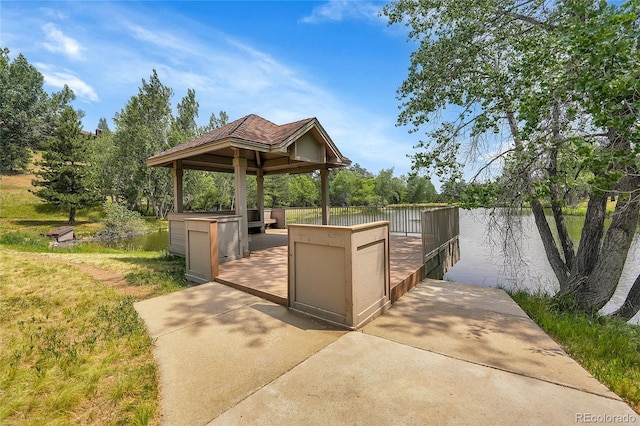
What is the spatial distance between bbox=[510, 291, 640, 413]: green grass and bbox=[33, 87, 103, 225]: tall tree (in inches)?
1041

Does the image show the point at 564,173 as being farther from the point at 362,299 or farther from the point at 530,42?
the point at 362,299

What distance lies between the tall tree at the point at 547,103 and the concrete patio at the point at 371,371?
7.86 ft

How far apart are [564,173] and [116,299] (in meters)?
7.32

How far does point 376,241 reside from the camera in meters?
3.62

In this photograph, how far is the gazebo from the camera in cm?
616

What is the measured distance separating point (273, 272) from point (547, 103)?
5250 millimetres

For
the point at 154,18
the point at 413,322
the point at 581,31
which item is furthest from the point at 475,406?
the point at 154,18

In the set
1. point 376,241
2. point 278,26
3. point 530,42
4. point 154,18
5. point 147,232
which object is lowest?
point 147,232

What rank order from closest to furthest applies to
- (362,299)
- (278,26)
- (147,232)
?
1. (362,299)
2. (278,26)
3. (147,232)

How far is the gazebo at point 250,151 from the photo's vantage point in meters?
6.16

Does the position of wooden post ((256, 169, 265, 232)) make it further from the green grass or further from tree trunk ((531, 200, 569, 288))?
the green grass

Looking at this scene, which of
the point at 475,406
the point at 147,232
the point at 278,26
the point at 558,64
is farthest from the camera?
the point at 147,232

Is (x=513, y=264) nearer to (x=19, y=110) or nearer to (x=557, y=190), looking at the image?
(x=557, y=190)

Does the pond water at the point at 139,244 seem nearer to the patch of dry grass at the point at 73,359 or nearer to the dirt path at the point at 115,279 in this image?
the dirt path at the point at 115,279
